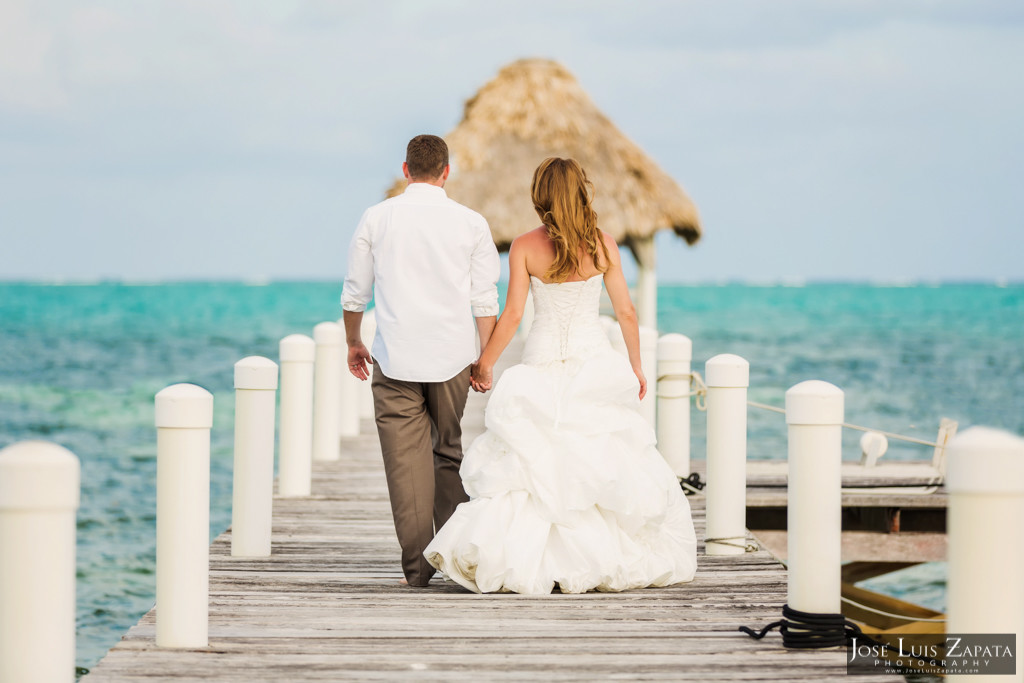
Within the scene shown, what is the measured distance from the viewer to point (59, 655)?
9.78 ft

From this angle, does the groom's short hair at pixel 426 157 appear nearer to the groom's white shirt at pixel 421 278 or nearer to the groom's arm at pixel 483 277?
the groom's white shirt at pixel 421 278

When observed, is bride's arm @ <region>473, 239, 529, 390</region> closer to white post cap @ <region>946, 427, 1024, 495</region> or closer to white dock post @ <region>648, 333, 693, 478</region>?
white dock post @ <region>648, 333, 693, 478</region>

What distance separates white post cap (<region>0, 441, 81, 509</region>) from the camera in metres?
2.89

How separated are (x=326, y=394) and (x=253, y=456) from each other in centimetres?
357

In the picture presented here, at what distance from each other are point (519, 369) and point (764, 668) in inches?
69.4

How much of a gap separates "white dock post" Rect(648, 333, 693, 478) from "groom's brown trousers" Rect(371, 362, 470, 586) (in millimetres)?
2138

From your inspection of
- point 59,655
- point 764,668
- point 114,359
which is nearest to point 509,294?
point 764,668

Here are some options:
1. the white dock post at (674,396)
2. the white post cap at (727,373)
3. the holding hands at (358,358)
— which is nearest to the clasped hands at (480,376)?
the holding hands at (358,358)

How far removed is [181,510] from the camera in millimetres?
3666

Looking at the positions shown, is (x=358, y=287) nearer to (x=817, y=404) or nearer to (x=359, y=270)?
(x=359, y=270)

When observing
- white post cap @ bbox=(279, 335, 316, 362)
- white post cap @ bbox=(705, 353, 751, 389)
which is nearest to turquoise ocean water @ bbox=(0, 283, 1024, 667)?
white post cap @ bbox=(279, 335, 316, 362)

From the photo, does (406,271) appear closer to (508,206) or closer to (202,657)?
(202,657)

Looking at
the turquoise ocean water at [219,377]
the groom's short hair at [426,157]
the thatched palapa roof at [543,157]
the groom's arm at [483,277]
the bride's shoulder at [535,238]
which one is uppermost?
the thatched palapa roof at [543,157]

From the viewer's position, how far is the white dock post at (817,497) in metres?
3.76
